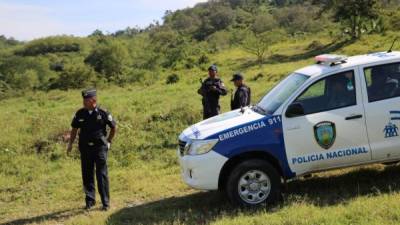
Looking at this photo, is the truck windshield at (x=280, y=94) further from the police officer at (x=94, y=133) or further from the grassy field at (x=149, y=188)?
the police officer at (x=94, y=133)

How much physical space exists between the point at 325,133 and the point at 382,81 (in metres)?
0.98

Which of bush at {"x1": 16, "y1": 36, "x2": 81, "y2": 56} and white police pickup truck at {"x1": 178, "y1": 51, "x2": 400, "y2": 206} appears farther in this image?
bush at {"x1": 16, "y1": 36, "x2": 81, "y2": 56}

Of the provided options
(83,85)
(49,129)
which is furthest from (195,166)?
(83,85)

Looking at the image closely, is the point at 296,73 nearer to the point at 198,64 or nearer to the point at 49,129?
the point at 49,129

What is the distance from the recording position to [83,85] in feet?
177

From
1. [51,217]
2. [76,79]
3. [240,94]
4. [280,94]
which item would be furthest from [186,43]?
[280,94]

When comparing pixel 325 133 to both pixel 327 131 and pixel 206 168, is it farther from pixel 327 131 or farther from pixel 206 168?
pixel 206 168

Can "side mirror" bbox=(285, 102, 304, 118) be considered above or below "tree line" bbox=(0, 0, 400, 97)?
below

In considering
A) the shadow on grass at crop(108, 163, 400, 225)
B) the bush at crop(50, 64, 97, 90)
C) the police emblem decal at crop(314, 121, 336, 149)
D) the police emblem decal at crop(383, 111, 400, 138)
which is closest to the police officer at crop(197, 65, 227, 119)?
the shadow on grass at crop(108, 163, 400, 225)

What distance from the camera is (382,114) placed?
20.5ft

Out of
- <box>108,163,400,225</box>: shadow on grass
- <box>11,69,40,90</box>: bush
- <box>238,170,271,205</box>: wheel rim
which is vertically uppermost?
<box>11,69,40,90</box>: bush

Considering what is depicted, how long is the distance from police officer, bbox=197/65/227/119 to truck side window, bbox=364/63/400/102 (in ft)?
11.2

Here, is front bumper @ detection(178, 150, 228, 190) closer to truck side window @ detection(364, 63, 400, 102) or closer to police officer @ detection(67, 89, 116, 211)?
police officer @ detection(67, 89, 116, 211)

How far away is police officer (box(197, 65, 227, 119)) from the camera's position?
9.40m
